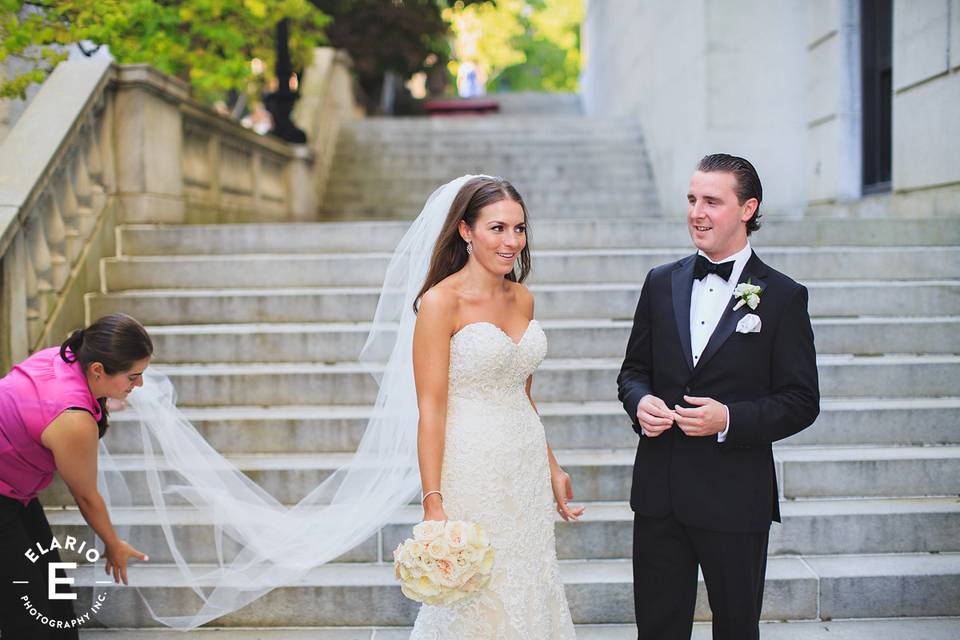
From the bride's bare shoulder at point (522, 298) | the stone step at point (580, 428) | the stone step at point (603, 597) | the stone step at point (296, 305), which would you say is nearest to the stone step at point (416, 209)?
the stone step at point (296, 305)

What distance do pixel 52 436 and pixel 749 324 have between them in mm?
2655

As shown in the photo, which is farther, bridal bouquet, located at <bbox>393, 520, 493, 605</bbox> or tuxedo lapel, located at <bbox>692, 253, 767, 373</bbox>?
tuxedo lapel, located at <bbox>692, 253, 767, 373</bbox>

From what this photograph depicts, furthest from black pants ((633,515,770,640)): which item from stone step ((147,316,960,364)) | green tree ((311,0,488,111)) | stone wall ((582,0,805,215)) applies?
green tree ((311,0,488,111))

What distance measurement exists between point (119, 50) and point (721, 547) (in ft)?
21.1

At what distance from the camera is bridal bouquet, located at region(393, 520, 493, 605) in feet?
8.75

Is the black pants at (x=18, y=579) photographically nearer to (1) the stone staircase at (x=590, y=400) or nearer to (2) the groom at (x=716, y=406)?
(1) the stone staircase at (x=590, y=400)

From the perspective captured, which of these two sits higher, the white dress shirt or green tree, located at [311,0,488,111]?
green tree, located at [311,0,488,111]

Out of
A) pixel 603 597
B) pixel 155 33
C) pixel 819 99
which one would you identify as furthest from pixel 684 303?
pixel 819 99

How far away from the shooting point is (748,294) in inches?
112

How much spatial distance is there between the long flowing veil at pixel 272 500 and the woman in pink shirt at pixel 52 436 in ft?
2.45

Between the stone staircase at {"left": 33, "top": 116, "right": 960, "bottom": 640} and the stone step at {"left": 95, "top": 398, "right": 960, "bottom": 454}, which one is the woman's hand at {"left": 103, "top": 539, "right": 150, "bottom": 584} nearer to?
the stone staircase at {"left": 33, "top": 116, "right": 960, "bottom": 640}

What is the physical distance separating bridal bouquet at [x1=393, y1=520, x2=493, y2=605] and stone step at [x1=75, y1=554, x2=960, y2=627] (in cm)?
166

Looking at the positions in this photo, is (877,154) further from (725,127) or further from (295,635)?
(295,635)

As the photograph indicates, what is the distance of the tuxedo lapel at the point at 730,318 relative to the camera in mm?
2916
